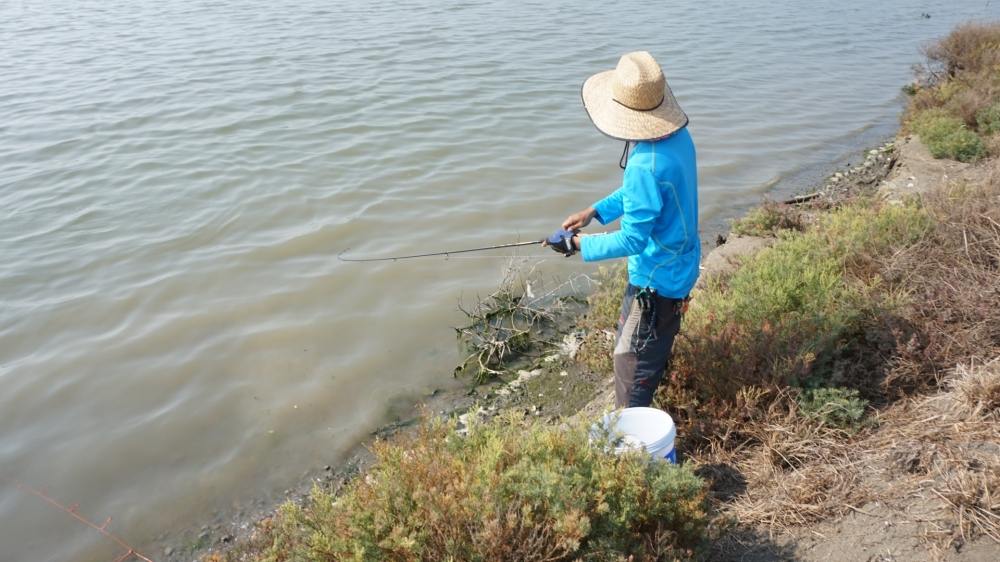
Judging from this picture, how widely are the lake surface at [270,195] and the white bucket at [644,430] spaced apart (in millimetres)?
2429

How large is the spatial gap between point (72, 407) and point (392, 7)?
630 inches

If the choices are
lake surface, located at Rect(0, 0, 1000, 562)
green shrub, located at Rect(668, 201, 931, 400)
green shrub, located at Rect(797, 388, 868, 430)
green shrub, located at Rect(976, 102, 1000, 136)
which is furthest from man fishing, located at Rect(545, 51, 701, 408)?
green shrub, located at Rect(976, 102, 1000, 136)

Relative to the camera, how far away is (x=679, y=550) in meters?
2.97

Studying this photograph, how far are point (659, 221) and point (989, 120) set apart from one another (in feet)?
26.2

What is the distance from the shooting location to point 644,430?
11.9ft

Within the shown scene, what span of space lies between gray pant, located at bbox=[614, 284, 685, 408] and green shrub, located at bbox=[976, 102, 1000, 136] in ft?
24.4

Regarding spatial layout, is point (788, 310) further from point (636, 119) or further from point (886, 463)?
point (636, 119)

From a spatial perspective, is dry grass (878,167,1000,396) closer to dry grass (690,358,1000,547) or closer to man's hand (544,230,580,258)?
dry grass (690,358,1000,547)

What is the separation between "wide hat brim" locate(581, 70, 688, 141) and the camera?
3405 millimetres

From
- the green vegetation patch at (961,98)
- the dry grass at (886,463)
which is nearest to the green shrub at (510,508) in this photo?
the dry grass at (886,463)

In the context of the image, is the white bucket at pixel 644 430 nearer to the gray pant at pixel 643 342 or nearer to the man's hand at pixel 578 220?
the gray pant at pixel 643 342

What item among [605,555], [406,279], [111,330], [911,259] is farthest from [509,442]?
[111,330]

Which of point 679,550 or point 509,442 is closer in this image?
point 679,550

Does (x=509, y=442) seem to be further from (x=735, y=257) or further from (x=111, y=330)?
(x=111, y=330)
